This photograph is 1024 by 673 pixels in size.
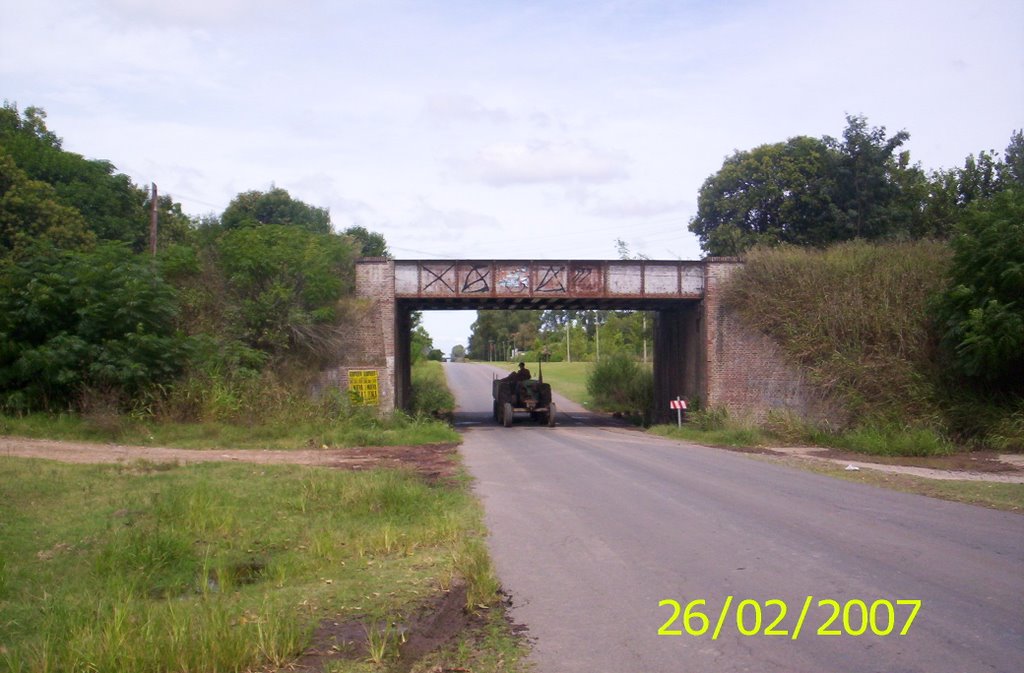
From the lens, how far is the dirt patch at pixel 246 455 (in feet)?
60.8

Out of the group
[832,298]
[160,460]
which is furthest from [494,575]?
[832,298]

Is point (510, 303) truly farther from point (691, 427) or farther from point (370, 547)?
point (370, 547)

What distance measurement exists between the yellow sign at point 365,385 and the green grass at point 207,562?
15.1m

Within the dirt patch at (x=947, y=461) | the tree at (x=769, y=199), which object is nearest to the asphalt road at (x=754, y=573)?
the dirt patch at (x=947, y=461)

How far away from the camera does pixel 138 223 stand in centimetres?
4966

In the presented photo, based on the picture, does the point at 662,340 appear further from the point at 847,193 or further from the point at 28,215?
the point at 28,215

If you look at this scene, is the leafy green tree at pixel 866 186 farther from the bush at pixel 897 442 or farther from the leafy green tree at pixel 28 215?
the leafy green tree at pixel 28 215

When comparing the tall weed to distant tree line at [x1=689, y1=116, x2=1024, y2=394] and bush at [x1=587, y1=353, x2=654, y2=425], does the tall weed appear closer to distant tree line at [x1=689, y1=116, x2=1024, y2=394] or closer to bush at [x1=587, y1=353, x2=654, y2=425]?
distant tree line at [x1=689, y1=116, x2=1024, y2=394]

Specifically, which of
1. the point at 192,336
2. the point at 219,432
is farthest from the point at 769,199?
the point at 219,432

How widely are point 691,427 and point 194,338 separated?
16.7 metres

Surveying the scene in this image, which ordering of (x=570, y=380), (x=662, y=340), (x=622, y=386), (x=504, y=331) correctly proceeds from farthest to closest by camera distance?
(x=504, y=331), (x=570, y=380), (x=622, y=386), (x=662, y=340)

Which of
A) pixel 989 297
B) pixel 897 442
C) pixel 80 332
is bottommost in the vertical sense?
pixel 897 442

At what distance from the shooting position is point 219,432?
79.6 feet

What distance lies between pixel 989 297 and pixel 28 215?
36.9 meters
